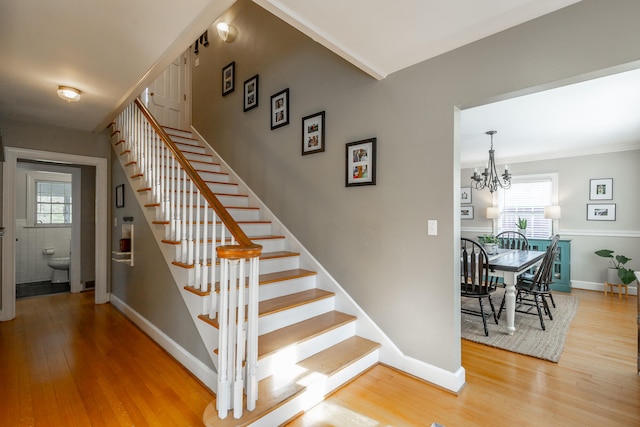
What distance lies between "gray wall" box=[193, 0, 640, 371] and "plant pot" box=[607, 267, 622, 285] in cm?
426

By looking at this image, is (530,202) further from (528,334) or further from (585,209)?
(528,334)

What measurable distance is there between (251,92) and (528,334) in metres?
4.15

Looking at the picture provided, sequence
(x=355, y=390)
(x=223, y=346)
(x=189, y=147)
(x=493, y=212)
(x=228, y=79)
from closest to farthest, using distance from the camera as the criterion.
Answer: (x=223, y=346) < (x=355, y=390) < (x=228, y=79) < (x=189, y=147) < (x=493, y=212)

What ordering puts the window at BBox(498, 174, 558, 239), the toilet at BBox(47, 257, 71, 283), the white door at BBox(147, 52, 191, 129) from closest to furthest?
the white door at BBox(147, 52, 191, 129) < the toilet at BBox(47, 257, 71, 283) < the window at BBox(498, 174, 558, 239)

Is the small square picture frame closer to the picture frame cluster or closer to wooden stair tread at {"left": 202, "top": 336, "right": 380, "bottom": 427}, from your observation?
the picture frame cluster

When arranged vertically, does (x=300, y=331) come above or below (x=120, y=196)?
below

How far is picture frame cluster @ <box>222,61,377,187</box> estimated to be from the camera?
2.50 m

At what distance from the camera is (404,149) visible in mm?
2289

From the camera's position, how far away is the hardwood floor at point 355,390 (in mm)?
1774

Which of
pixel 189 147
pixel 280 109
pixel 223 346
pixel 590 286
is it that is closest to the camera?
pixel 223 346

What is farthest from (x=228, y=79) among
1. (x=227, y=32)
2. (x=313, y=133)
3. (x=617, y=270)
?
(x=617, y=270)

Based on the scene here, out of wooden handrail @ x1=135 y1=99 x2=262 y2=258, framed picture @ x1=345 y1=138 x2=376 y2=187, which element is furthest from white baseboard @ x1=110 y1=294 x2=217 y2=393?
framed picture @ x1=345 y1=138 x2=376 y2=187

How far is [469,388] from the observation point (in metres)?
2.10

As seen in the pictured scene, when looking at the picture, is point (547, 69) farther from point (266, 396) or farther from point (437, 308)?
point (266, 396)
